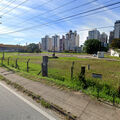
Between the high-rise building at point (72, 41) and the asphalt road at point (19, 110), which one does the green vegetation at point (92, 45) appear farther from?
the asphalt road at point (19, 110)

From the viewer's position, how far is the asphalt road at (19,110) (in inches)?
118

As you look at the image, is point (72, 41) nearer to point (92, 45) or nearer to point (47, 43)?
point (47, 43)

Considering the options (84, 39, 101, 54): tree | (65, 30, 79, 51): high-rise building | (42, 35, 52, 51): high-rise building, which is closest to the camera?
(84, 39, 101, 54): tree

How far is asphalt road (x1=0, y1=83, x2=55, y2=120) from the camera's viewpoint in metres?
2.99

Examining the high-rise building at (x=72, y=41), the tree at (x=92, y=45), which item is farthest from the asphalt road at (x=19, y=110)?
the high-rise building at (x=72, y=41)

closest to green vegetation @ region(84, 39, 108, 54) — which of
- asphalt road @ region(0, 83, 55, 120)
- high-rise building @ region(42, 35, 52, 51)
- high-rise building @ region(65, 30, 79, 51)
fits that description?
high-rise building @ region(65, 30, 79, 51)

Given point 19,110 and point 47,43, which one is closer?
point 19,110

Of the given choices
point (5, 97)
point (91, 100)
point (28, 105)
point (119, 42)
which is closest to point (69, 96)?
point (91, 100)

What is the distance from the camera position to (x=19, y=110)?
3330 millimetres

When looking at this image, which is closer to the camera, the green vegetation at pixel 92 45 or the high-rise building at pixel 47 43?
the green vegetation at pixel 92 45

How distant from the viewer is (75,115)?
3.10 m

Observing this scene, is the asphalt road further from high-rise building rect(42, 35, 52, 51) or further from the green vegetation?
high-rise building rect(42, 35, 52, 51)

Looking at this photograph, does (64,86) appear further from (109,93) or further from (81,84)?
(109,93)

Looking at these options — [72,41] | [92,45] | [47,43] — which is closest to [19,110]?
[92,45]
